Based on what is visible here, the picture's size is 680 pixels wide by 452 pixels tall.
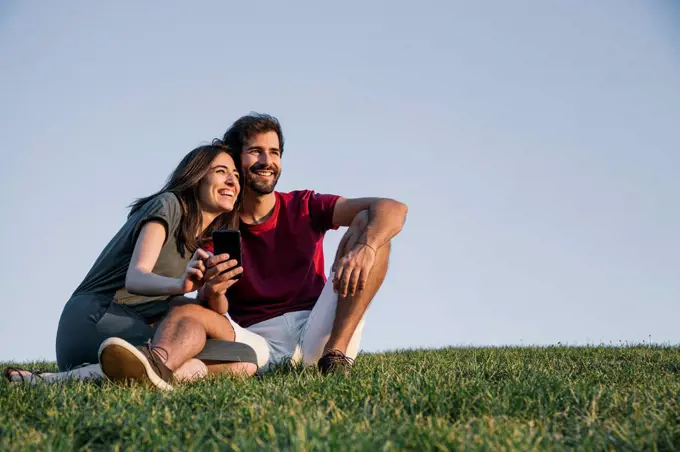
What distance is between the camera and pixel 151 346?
4.72 metres

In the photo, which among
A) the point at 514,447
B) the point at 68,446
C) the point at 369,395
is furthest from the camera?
the point at 369,395

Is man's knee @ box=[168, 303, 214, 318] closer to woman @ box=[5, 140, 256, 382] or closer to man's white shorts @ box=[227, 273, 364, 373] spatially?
woman @ box=[5, 140, 256, 382]

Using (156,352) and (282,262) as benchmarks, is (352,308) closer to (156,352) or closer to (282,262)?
(282,262)

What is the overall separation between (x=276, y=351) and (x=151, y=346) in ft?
4.63

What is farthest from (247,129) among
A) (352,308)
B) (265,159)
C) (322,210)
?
(352,308)

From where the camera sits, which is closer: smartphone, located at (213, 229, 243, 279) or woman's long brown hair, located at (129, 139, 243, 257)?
smartphone, located at (213, 229, 243, 279)

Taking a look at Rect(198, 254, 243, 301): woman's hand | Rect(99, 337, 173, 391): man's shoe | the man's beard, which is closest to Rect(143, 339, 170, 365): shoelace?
Rect(99, 337, 173, 391): man's shoe

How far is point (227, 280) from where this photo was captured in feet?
16.5

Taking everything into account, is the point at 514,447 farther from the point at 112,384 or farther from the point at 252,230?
the point at 252,230

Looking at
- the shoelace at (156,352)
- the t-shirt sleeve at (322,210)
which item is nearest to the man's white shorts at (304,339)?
the t-shirt sleeve at (322,210)

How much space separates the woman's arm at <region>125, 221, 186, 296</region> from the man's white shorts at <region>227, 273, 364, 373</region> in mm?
1113

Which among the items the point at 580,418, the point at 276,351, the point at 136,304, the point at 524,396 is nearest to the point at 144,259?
the point at 136,304

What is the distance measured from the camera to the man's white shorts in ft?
18.9

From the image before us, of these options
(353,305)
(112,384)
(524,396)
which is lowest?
(112,384)
